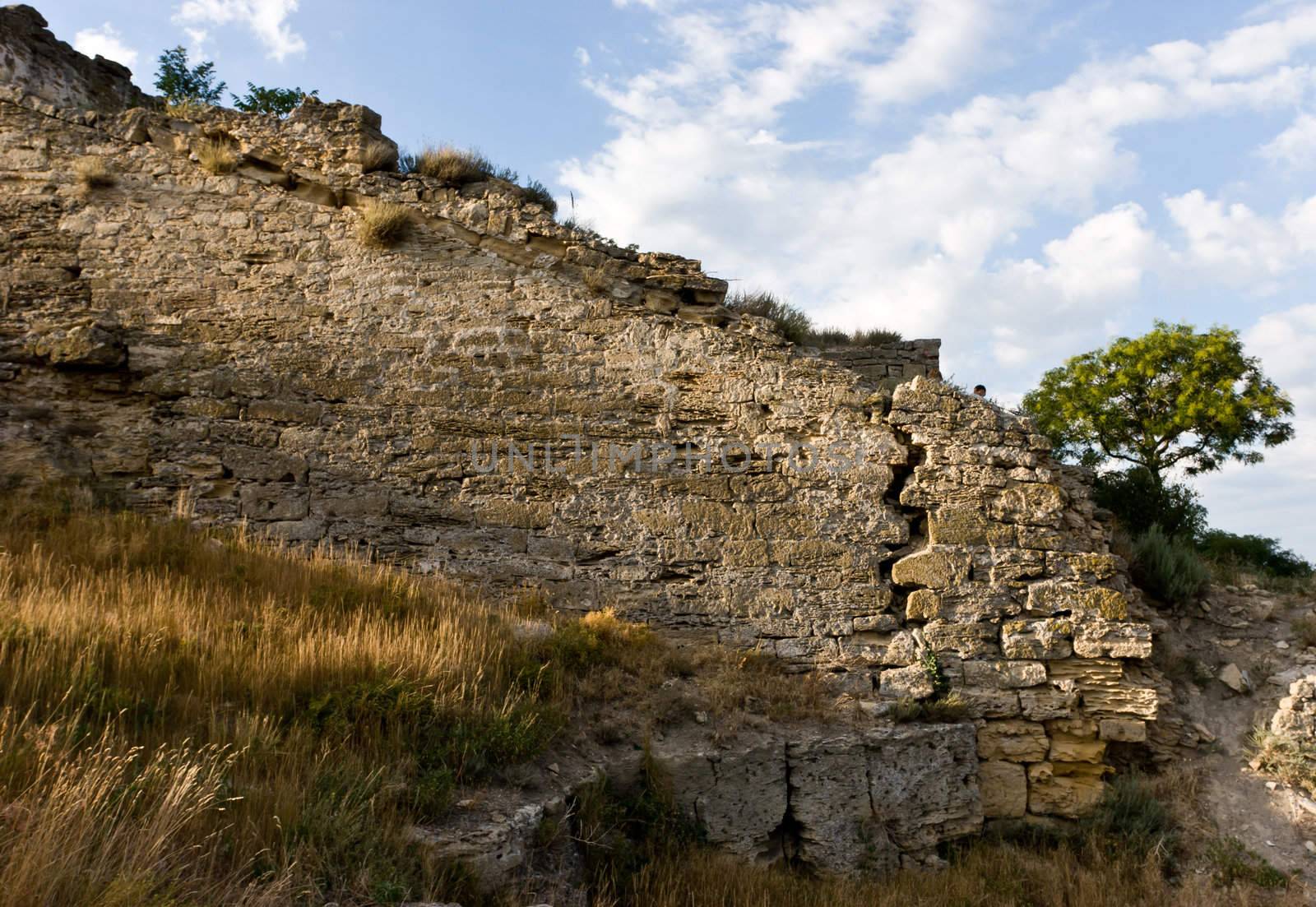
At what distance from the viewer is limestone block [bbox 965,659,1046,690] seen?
7152mm

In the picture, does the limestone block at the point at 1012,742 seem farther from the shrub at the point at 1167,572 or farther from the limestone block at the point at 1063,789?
the shrub at the point at 1167,572

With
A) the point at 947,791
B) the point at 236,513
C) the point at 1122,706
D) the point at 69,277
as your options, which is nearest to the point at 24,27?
the point at 69,277

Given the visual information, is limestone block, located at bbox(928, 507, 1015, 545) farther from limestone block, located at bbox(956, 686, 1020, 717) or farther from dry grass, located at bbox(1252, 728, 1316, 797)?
dry grass, located at bbox(1252, 728, 1316, 797)

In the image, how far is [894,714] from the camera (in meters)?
6.91

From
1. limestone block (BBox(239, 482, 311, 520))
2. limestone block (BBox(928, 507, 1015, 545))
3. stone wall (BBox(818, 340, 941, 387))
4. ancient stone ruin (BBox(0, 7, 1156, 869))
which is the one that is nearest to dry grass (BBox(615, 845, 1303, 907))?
ancient stone ruin (BBox(0, 7, 1156, 869))

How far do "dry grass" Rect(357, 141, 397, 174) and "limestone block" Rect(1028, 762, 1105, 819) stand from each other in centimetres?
766

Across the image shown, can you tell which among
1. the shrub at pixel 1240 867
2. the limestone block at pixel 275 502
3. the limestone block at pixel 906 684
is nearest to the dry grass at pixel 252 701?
the limestone block at pixel 275 502

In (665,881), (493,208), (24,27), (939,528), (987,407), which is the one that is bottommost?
(665,881)

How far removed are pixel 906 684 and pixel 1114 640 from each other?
1.73 meters

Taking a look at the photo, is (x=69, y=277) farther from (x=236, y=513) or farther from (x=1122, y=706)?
(x=1122, y=706)

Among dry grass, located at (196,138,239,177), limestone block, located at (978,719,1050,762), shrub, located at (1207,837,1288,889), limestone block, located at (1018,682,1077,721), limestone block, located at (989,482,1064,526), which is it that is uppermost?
dry grass, located at (196,138,239,177)

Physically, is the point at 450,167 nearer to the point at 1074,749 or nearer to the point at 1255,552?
the point at 1074,749

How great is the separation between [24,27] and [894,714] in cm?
1035

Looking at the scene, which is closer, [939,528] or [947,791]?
[947,791]
